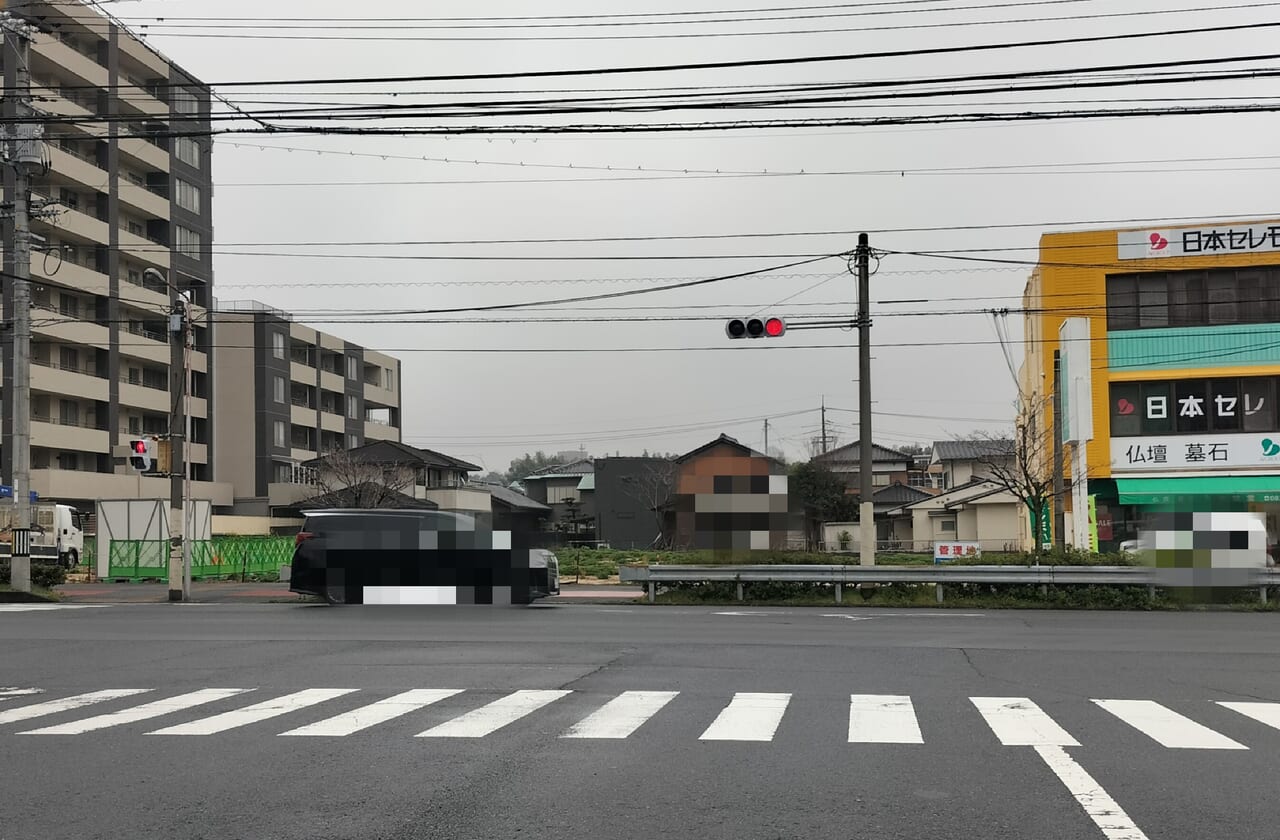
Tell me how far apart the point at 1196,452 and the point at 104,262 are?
49.9 meters

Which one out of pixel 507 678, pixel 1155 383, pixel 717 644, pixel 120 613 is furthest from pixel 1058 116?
pixel 1155 383

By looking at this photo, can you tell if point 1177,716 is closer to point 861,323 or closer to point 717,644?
point 717,644

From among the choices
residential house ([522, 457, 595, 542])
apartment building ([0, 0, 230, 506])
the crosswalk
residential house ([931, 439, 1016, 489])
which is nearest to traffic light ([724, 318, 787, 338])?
the crosswalk

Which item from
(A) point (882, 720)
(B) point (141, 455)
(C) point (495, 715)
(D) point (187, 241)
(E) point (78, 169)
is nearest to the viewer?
(A) point (882, 720)

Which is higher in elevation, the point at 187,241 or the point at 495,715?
the point at 187,241

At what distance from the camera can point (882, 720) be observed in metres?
8.72

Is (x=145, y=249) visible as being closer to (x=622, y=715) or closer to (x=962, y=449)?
(x=962, y=449)

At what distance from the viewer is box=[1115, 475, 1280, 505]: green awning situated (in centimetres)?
3400

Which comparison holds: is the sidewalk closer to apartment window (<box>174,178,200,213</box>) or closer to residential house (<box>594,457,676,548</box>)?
apartment window (<box>174,178,200,213</box>)

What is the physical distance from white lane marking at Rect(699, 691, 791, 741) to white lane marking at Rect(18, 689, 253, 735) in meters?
4.42

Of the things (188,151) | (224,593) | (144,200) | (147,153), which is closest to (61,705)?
(224,593)

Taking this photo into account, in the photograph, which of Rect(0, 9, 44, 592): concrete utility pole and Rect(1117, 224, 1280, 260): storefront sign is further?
Rect(1117, 224, 1280, 260): storefront sign

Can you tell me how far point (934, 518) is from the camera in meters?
64.7

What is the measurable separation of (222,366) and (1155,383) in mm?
53282
